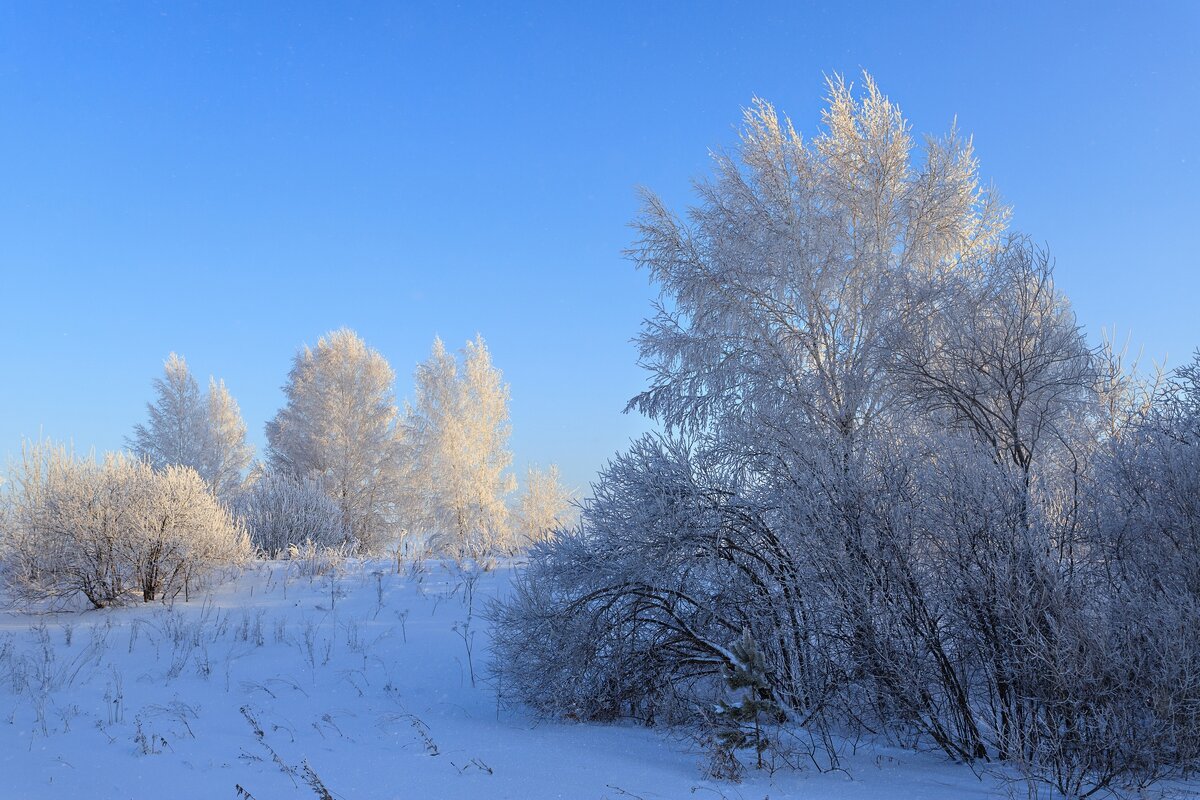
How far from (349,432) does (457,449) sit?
3.31 m

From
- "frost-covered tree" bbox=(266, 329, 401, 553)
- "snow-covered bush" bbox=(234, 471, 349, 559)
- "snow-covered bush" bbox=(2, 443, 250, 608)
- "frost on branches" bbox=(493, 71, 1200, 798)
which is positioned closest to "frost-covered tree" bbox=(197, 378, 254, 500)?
"frost-covered tree" bbox=(266, 329, 401, 553)

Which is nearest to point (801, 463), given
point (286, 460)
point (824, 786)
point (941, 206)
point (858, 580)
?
point (858, 580)

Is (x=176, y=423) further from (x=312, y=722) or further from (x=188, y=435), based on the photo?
(x=312, y=722)

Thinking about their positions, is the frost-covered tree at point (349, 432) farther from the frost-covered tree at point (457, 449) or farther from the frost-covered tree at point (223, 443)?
the frost-covered tree at point (223, 443)

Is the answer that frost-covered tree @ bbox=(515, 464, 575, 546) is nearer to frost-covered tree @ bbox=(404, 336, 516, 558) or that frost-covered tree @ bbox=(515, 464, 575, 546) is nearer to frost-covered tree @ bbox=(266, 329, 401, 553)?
frost-covered tree @ bbox=(404, 336, 516, 558)

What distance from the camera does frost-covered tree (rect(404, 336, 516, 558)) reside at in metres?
23.0

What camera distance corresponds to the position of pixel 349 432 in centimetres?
2308

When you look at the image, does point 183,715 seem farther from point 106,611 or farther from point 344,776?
point 106,611

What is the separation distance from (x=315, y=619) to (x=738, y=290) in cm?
859

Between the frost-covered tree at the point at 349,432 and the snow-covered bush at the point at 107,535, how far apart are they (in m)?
13.1

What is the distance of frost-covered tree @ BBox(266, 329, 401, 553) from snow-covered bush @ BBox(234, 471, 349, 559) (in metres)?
8.76

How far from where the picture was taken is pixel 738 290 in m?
13.2

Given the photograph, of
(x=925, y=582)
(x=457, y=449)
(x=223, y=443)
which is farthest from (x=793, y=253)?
(x=223, y=443)

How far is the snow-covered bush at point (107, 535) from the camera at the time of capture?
336 inches
